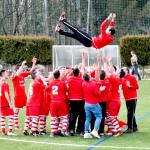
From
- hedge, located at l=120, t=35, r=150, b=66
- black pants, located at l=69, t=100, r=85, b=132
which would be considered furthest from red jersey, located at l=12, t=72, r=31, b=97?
hedge, located at l=120, t=35, r=150, b=66

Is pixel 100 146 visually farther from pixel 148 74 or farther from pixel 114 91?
pixel 148 74

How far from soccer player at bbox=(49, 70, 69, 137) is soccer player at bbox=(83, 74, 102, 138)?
554 millimetres

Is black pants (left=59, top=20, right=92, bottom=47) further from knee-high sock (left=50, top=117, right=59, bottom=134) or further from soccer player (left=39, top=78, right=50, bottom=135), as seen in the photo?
knee-high sock (left=50, top=117, right=59, bottom=134)

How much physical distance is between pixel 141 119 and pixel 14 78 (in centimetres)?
413

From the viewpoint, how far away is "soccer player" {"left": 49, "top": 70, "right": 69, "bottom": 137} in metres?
12.2

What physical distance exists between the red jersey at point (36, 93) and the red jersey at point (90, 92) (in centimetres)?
116

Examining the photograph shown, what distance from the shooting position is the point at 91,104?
11852 millimetres

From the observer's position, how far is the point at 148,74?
3684 centimetres

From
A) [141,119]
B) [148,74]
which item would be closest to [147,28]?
[148,74]

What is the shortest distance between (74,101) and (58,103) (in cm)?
43

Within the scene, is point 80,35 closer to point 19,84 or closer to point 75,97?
point 75,97

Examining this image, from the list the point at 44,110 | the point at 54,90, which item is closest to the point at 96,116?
the point at 54,90

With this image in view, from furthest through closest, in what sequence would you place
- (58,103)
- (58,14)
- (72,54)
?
(58,14) → (72,54) → (58,103)

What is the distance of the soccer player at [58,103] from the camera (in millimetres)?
12180
